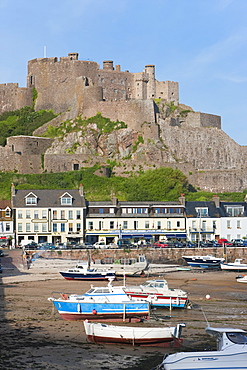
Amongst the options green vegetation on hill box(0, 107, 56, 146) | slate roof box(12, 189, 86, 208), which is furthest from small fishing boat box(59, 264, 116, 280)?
green vegetation on hill box(0, 107, 56, 146)

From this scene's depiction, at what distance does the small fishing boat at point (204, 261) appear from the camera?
51.0 metres

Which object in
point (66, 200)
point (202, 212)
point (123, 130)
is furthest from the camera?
point (123, 130)

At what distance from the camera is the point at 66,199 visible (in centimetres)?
6062

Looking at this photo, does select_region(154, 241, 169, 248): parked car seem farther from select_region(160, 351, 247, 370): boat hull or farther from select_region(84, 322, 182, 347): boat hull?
select_region(160, 351, 247, 370): boat hull

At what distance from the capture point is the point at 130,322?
26.0 m

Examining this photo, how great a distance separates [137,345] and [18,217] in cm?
3862

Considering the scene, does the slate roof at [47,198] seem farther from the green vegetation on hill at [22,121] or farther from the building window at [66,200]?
the green vegetation on hill at [22,121]

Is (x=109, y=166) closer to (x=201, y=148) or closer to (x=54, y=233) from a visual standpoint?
(x=201, y=148)

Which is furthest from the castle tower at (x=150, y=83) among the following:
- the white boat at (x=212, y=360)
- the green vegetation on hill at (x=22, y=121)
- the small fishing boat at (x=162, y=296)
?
the white boat at (x=212, y=360)

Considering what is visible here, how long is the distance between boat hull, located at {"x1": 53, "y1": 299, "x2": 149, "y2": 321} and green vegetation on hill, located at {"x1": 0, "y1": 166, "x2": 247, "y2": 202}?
146 feet

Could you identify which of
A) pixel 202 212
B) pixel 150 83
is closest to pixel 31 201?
pixel 202 212

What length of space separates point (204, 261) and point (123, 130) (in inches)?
1430

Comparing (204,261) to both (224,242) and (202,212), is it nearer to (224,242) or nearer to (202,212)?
(224,242)

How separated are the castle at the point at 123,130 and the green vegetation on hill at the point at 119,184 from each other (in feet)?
10.0
